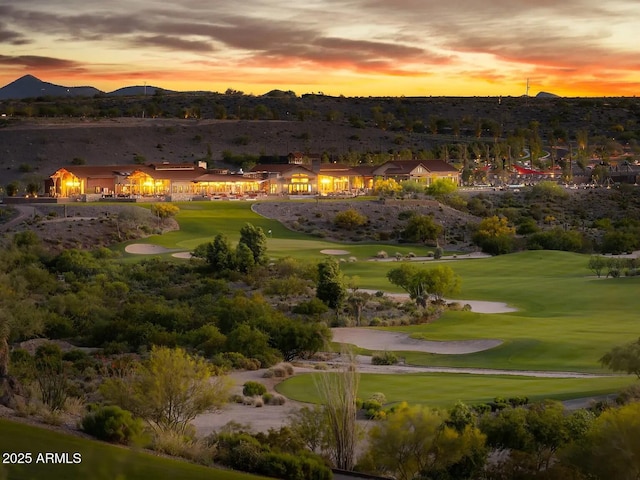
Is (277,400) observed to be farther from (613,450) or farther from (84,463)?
(84,463)

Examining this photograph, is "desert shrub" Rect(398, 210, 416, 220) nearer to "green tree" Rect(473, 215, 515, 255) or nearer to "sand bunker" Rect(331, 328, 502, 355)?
"green tree" Rect(473, 215, 515, 255)

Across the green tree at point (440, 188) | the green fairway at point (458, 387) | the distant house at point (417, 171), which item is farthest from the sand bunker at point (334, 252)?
the distant house at point (417, 171)

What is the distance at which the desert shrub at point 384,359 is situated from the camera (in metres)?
41.4

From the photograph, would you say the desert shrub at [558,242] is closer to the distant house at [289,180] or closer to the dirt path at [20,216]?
the dirt path at [20,216]

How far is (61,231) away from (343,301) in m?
33.8

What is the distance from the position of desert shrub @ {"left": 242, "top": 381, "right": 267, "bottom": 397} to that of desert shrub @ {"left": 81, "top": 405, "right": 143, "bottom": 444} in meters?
11.4

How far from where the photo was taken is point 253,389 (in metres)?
33.8

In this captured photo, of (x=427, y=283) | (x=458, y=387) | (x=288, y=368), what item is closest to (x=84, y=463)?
(x=458, y=387)

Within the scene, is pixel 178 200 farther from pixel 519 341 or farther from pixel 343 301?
pixel 519 341

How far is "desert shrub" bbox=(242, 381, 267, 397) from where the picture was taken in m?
33.7

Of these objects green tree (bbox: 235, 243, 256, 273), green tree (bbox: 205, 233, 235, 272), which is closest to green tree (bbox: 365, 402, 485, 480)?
green tree (bbox: 205, 233, 235, 272)

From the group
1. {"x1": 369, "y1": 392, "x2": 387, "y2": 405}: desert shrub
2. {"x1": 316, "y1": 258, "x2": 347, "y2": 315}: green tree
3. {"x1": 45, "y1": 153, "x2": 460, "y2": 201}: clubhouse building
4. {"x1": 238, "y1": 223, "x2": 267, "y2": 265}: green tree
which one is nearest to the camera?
{"x1": 369, "y1": 392, "x2": 387, "y2": 405}: desert shrub

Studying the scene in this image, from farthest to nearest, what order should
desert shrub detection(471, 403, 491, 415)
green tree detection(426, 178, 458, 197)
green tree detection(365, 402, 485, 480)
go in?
green tree detection(426, 178, 458, 197), desert shrub detection(471, 403, 491, 415), green tree detection(365, 402, 485, 480)

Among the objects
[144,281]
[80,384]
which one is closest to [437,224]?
[144,281]
